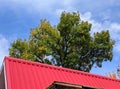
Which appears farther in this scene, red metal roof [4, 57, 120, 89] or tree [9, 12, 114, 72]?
tree [9, 12, 114, 72]

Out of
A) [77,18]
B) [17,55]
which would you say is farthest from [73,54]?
[17,55]

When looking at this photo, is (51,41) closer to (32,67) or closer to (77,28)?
(77,28)

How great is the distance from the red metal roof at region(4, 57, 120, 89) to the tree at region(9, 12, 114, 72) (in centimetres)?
1308

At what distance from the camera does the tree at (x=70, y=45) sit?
1224 inches

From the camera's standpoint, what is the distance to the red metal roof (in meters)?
14.7

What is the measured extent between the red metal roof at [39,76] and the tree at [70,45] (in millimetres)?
13080

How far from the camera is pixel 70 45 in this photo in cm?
3139

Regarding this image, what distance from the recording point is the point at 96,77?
59.0ft

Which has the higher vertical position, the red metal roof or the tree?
the tree

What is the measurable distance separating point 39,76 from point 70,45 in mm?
15858

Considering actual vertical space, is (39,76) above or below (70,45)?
below

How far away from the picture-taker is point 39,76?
15.8 meters

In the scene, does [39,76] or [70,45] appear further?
[70,45]

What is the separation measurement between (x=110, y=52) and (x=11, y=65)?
18065 mm
